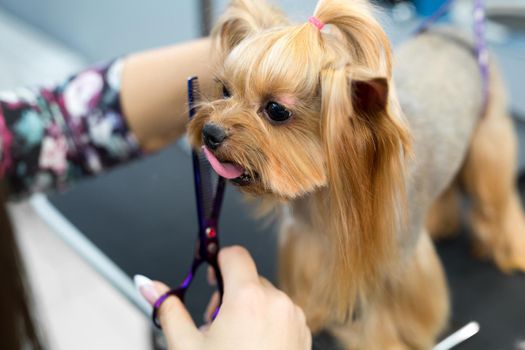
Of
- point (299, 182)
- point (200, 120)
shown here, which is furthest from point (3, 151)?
point (299, 182)

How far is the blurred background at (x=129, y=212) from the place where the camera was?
982 millimetres

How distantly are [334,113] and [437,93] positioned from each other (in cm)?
50

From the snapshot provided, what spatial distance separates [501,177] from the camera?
1.17m

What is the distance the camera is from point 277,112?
24.4 inches

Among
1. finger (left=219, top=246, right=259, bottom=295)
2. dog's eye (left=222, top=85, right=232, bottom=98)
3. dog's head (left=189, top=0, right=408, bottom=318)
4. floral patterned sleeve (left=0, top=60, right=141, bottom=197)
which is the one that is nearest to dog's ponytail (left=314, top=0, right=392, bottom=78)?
dog's head (left=189, top=0, right=408, bottom=318)

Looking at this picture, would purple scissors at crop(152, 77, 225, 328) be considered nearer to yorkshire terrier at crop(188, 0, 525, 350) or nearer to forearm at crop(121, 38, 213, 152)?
yorkshire terrier at crop(188, 0, 525, 350)

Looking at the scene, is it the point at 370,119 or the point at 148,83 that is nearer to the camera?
the point at 370,119

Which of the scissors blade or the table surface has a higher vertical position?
the scissors blade

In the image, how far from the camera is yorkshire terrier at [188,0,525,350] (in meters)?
0.58

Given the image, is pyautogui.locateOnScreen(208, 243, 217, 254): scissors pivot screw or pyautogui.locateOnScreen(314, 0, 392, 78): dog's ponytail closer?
pyautogui.locateOnScreen(314, 0, 392, 78): dog's ponytail

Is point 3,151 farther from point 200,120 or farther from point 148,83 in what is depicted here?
point 200,120

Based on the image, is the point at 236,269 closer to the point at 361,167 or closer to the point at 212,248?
the point at 212,248

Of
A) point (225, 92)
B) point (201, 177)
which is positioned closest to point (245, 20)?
point (225, 92)

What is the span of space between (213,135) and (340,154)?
14 cm
